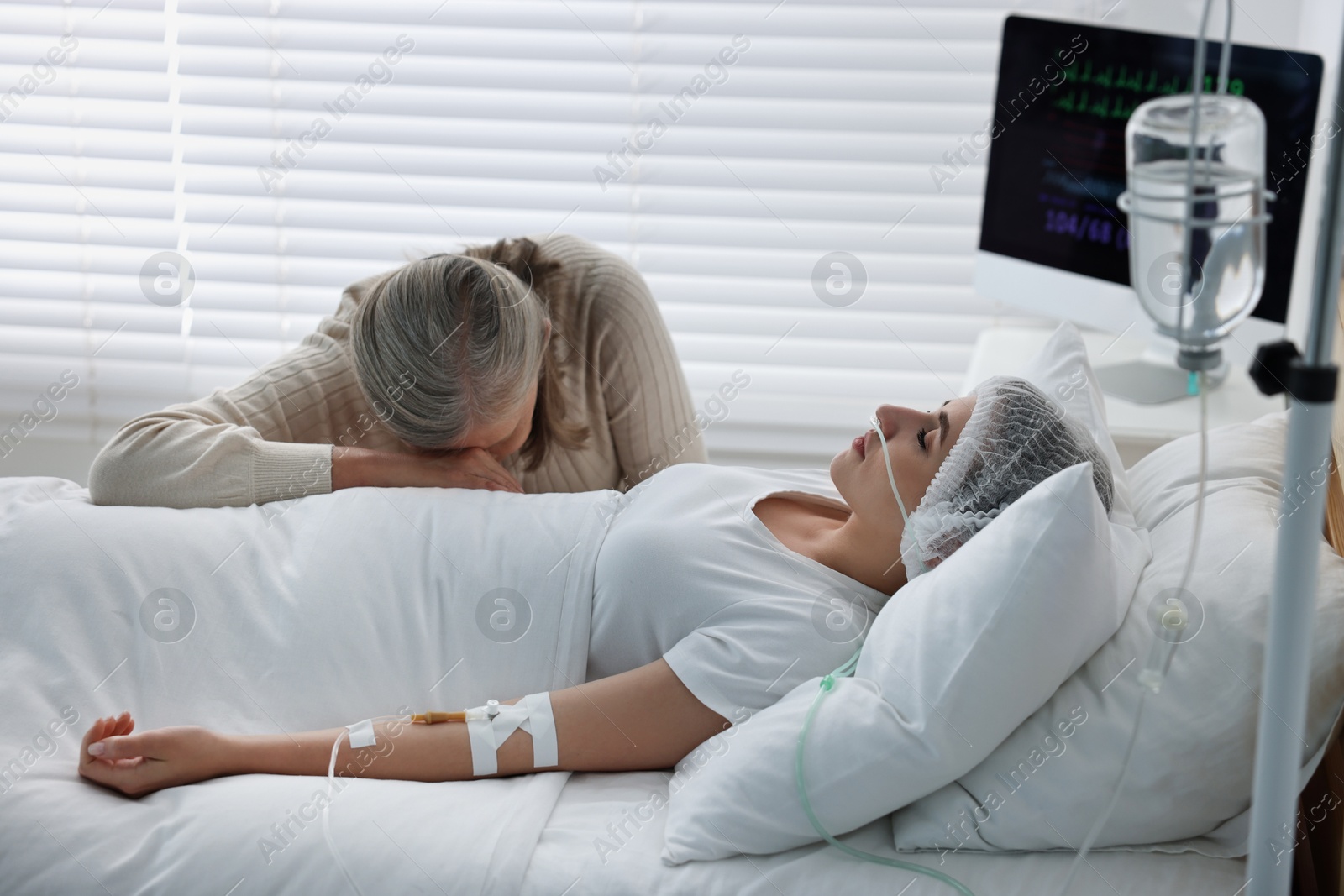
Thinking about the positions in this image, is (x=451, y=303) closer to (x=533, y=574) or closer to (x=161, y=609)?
(x=533, y=574)

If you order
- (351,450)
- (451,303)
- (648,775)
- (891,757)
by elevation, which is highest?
(451,303)

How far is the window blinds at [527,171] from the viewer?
7.81ft

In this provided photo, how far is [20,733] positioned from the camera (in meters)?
1.22

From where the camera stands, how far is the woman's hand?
1.53 m

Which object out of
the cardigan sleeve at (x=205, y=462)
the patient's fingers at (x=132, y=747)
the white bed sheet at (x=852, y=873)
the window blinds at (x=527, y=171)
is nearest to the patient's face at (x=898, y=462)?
the white bed sheet at (x=852, y=873)

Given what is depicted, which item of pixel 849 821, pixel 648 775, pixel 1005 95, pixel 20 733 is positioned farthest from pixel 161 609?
pixel 1005 95

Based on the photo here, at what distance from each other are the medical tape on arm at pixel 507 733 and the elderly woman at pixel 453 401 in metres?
0.41

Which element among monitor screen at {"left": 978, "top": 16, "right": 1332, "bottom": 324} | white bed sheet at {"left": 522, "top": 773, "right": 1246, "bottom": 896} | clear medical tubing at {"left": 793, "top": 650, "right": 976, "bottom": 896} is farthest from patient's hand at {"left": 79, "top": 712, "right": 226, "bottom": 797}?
monitor screen at {"left": 978, "top": 16, "right": 1332, "bottom": 324}

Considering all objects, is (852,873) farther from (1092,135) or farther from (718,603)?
(1092,135)

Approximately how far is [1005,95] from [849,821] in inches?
56.7

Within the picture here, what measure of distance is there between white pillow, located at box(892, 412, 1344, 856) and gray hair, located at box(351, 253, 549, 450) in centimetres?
77

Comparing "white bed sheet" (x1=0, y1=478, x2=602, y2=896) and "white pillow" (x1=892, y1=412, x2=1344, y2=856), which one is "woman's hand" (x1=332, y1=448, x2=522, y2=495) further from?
"white pillow" (x1=892, y1=412, x2=1344, y2=856)

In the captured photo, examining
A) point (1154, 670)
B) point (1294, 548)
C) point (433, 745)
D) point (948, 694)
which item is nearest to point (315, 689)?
point (433, 745)

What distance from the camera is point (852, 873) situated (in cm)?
106
